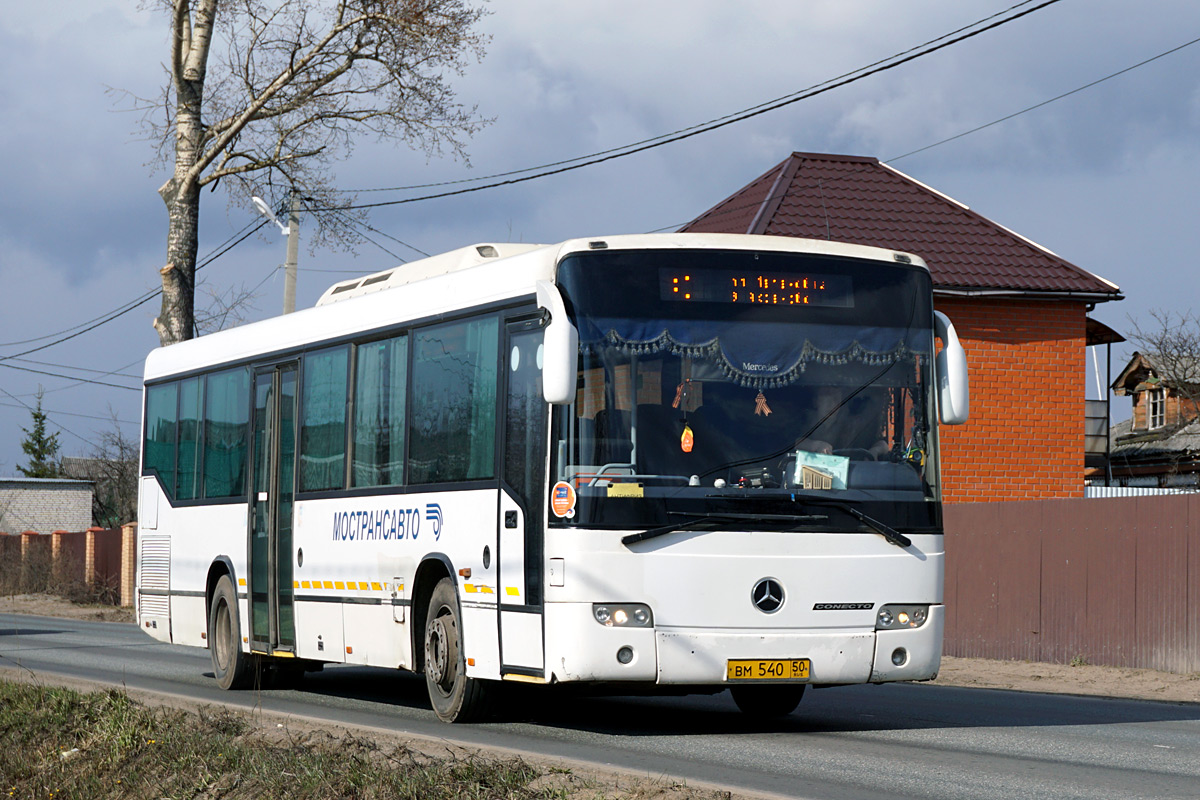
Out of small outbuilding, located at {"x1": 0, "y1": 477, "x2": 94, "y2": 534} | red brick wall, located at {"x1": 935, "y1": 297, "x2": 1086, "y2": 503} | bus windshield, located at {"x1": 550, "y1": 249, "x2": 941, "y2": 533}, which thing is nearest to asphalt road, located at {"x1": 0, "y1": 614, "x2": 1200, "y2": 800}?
bus windshield, located at {"x1": 550, "y1": 249, "x2": 941, "y2": 533}

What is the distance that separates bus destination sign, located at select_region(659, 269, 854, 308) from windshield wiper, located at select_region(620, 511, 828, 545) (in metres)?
1.35

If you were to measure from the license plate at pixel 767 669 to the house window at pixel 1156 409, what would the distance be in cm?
5417

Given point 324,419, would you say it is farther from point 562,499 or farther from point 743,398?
point 743,398

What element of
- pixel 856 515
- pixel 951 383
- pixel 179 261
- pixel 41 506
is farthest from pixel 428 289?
pixel 41 506

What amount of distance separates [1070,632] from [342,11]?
16729mm

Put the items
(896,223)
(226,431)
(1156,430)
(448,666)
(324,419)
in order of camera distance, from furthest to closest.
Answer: (1156,430) < (896,223) < (226,431) < (324,419) < (448,666)

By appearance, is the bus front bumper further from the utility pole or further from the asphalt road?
the utility pole

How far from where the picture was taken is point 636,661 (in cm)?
973

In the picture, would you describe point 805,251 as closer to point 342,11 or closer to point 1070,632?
point 1070,632

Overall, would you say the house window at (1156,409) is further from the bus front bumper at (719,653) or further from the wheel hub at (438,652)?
the wheel hub at (438,652)

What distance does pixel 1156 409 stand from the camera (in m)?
61.9

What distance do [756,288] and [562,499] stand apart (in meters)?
1.86

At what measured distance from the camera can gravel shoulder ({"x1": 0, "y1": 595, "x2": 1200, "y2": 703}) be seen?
15961 mm

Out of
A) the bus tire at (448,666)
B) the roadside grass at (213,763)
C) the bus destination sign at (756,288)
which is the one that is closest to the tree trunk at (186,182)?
the roadside grass at (213,763)
